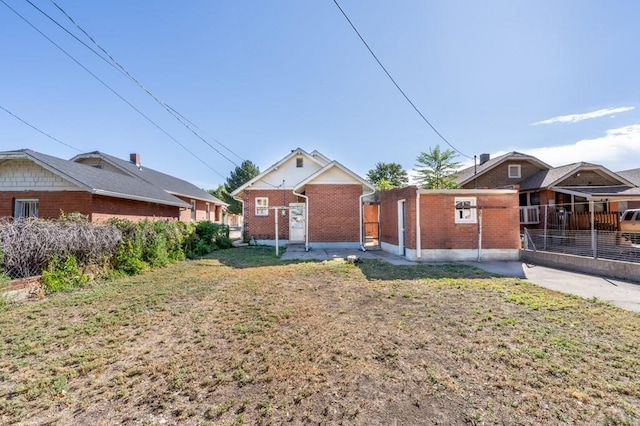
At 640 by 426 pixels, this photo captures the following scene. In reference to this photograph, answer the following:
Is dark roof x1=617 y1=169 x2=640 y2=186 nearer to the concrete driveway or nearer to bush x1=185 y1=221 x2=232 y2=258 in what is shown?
the concrete driveway

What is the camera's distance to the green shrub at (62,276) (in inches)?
272

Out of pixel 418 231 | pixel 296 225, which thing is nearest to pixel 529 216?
pixel 418 231

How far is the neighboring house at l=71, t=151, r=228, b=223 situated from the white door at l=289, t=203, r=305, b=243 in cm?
800

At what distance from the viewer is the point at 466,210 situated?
11391 millimetres

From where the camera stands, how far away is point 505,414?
261 centimetres

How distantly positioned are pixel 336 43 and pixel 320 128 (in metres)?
9.34

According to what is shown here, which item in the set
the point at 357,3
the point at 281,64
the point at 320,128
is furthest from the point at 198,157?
the point at 357,3

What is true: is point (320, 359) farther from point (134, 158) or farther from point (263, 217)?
point (134, 158)

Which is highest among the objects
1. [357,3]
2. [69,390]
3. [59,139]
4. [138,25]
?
[138,25]

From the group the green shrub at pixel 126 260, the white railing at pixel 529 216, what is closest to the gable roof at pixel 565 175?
the white railing at pixel 529 216

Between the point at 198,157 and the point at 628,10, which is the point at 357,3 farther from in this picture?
the point at 198,157

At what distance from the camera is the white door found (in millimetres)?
18266

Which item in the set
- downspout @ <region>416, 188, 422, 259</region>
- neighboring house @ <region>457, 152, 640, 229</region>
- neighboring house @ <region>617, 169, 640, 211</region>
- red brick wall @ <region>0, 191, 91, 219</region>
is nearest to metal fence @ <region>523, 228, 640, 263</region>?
downspout @ <region>416, 188, 422, 259</region>

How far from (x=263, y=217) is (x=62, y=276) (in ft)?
38.1
